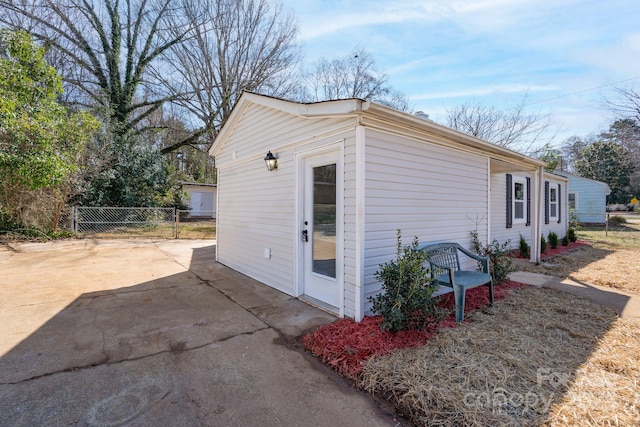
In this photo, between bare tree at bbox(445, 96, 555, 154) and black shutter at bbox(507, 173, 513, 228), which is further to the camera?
bare tree at bbox(445, 96, 555, 154)

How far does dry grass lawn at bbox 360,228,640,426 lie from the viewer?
198cm

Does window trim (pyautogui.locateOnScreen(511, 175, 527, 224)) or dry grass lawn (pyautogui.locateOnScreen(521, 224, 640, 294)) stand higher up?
window trim (pyautogui.locateOnScreen(511, 175, 527, 224))

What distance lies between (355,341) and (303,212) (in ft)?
6.58

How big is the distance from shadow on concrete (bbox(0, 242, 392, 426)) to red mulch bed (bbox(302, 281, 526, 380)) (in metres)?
0.14

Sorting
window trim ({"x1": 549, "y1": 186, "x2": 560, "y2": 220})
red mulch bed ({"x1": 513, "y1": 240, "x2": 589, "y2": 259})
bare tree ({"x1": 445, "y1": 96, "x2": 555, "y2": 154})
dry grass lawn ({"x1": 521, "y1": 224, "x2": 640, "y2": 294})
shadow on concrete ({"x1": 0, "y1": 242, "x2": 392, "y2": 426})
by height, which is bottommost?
shadow on concrete ({"x1": 0, "y1": 242, "x2": 392, "y2": 426})

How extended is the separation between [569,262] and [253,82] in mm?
15673

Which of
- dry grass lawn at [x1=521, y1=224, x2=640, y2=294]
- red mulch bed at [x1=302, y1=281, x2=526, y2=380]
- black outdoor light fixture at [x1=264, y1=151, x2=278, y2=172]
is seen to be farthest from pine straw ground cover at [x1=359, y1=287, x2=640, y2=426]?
black outdoor light fixture at [x1=264, y1=151, x2=278, y2=172]

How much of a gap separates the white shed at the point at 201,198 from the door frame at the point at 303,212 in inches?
640

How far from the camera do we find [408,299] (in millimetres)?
2934

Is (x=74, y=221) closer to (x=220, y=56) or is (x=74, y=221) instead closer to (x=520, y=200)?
(x=220, y=56)

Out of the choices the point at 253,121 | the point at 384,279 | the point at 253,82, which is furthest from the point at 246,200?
the point at 253,82

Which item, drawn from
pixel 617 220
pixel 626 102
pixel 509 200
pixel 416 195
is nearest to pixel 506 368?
pixel 416 195

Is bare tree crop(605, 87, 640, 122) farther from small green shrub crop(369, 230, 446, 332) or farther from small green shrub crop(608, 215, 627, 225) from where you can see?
small green shrub crop(369, 230, 446, 332)

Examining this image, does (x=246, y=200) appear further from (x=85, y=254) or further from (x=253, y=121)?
(x=85, y=254)
